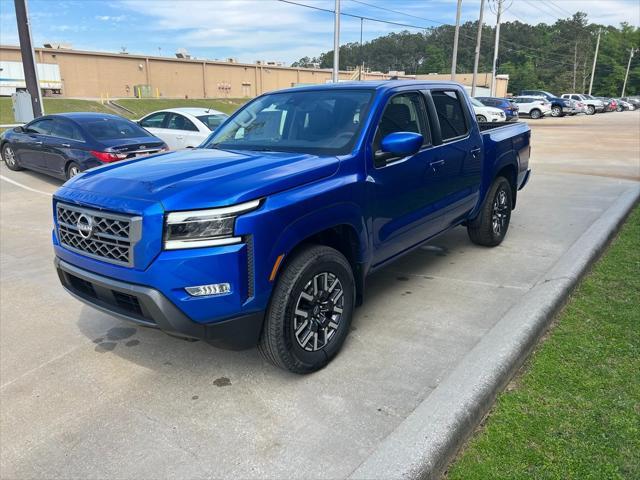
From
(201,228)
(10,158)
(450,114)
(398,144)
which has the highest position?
(450,114)

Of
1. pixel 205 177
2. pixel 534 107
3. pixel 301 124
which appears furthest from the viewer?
pixel 534 107

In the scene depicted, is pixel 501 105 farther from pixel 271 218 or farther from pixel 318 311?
pixel 271 218

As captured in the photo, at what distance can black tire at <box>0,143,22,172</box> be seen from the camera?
38.0ft

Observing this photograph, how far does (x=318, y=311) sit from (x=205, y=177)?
1.10 meters

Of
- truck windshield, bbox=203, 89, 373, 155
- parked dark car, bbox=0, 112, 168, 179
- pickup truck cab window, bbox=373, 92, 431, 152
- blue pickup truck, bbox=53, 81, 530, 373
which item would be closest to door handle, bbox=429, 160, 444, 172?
blue pickup truck, bbox=53, 81, 530, 373

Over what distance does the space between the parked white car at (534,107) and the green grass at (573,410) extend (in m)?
38.8

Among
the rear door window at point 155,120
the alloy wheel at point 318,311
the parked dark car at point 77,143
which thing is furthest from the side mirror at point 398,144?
the rear door window at point 155,120

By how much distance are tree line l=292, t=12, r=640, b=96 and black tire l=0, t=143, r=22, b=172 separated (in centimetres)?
8586

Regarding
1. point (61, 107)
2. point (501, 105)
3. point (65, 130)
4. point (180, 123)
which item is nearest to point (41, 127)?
point (65, 130)

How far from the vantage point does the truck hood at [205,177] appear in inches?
112

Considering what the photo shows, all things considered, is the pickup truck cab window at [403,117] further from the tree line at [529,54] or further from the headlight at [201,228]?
the tree line at [529,54]

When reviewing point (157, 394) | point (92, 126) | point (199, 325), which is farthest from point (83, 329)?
point (92, 126)

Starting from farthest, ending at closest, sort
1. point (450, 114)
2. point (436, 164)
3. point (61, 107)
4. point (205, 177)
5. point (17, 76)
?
point (17, 76)
point (61, 107)
point (450, 114)
point (436, 164)
point (205, 177)

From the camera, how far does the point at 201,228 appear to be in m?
2.81
